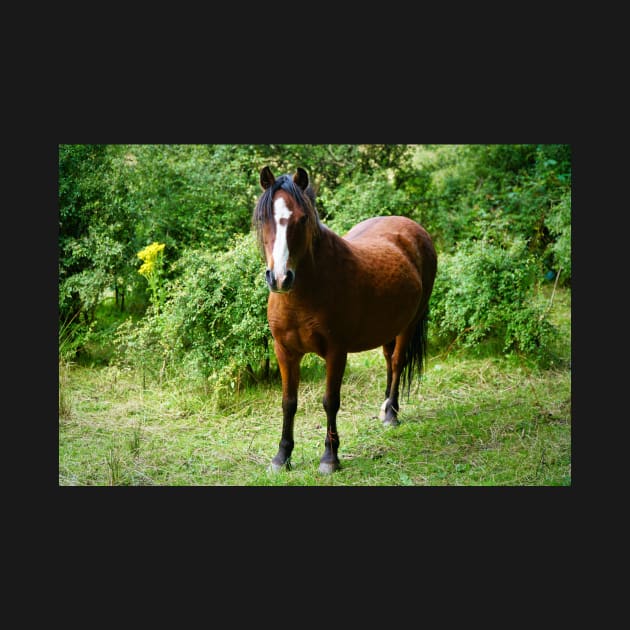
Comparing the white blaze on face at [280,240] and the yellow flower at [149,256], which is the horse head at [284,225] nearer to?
the white blaze on face at [280,240]

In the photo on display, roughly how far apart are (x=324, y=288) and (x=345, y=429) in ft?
6.03

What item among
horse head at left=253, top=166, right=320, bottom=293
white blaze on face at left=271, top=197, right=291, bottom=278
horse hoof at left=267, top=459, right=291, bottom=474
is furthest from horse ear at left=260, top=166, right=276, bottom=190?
horse hoof at left=267, top=459, right=291, bottom=474

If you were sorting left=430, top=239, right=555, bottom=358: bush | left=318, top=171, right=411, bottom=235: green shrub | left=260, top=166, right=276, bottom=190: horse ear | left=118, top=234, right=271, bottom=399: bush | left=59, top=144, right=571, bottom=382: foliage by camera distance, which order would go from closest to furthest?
left=260, top=166, right=276, bottom=190: horse ear → left=118, top=234, right=271, bottom=399: bush → left=59, top=144, right=571, bottom=382: foliage → left=430, top=239, right=555, bottom=358: bush → left=318, top=171, right=411, bottom=235: green shrub

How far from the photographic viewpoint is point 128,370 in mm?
6680

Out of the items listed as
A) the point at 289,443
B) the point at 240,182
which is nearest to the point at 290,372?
the point at 289,443

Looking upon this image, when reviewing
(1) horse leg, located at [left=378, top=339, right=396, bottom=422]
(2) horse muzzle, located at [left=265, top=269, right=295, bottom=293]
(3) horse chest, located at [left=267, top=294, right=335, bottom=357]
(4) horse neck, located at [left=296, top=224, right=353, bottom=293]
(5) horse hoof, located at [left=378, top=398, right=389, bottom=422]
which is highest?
(4) horse neck, located at [left=296, top=224, right=353, bottom=293]

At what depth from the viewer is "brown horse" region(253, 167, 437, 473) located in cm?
415

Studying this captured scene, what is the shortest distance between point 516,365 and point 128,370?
4.36 m

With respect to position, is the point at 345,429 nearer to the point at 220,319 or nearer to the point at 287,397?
the point at 287,397

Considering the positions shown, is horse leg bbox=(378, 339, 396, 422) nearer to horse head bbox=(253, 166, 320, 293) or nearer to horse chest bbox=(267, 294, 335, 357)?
horse chest bbox=(267, 294, 335, 357)

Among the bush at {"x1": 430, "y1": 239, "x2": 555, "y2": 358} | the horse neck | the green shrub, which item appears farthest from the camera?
the green shrub

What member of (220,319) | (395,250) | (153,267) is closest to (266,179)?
(395,250)

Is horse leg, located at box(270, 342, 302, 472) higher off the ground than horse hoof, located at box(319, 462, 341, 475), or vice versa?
horse leg, located at box(270, 342, 302, 472)

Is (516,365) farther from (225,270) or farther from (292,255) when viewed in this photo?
(292,255)
